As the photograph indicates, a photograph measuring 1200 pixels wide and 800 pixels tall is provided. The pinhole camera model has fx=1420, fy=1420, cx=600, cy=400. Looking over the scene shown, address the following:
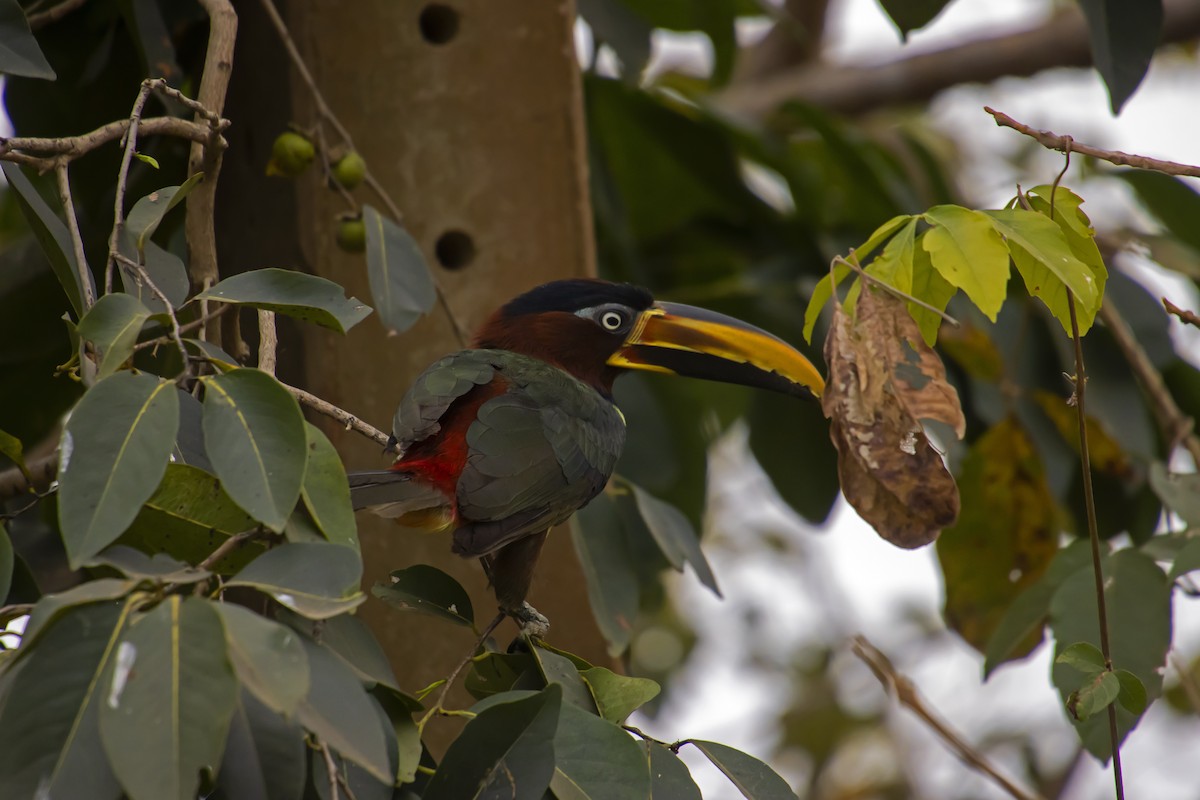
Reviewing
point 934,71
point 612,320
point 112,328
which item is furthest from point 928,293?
point 934,71

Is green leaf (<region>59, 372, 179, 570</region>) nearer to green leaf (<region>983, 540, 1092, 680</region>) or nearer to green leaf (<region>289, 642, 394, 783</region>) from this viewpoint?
green leaf (<region>289, 642, 394, 783</region>)

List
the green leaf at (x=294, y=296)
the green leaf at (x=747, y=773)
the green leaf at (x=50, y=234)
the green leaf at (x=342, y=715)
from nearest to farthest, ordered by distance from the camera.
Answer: the green leaf at (x=342, y=715) → the green leaf at (x=294, y=296) → the green leaf at (x=747, y=773) → the green leaf at (x=50, y=234)

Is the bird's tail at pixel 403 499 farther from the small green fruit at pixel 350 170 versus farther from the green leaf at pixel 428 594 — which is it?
the small green fruit at pixel 350 170

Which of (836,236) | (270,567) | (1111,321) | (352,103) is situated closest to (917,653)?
(836,236)

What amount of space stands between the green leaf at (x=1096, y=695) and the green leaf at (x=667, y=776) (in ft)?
1.76

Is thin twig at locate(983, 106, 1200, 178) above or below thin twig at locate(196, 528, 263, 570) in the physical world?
above

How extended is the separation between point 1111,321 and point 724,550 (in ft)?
17.8

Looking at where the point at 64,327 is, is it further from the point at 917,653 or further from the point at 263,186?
the point at 917,653

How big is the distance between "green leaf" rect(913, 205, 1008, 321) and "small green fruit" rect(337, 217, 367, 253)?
1.27 metres

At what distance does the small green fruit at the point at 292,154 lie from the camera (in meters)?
2.89

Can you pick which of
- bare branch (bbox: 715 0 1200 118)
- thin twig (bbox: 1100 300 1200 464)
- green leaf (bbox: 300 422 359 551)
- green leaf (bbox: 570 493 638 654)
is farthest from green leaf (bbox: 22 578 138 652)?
bare branch (bbox: 715 0 1200 118)

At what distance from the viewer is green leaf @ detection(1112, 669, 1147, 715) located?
200 centimetres

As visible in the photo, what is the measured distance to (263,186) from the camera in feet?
10.3

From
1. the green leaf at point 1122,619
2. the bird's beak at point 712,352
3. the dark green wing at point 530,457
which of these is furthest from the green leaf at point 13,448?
the green leaf at point 1122,619
